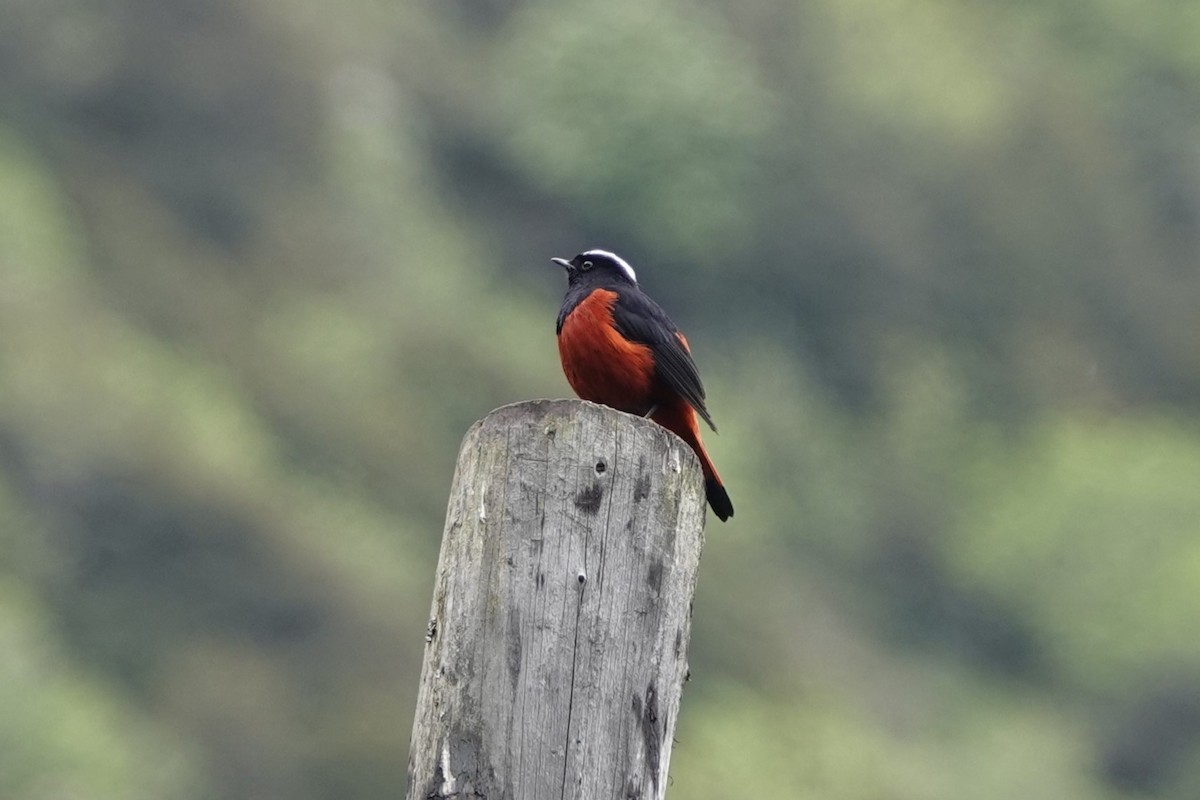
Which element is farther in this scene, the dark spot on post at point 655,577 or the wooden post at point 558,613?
the dark spot on post at point 655,577

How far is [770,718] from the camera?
34031mm

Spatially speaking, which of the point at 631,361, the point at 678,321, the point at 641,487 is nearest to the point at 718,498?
the point at 631,361

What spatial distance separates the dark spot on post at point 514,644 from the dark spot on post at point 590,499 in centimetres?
31

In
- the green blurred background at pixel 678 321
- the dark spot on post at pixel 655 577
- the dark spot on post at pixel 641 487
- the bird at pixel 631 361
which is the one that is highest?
the green blurred background at pixel 678 321

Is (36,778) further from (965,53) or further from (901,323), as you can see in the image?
(965,53)

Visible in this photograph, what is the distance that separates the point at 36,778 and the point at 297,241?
667 inches

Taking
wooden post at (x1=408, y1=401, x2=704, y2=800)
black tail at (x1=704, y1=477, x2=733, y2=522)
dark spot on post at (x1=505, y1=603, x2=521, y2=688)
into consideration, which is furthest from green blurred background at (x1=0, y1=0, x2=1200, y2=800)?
dark spot on post at (x1=505, y1=603, x2=521, y2=688)

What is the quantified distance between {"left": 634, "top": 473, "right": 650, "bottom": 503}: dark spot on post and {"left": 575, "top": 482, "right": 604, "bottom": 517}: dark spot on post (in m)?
0.09

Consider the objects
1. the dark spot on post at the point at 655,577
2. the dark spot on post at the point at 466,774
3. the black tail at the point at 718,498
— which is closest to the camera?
the dark spot on post at the point at 466,774

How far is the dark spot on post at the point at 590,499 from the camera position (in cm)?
524

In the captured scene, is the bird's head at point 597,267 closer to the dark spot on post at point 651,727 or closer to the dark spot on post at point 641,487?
the dark spot on post at point 641,487

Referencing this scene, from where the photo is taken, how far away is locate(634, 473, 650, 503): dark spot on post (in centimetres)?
530

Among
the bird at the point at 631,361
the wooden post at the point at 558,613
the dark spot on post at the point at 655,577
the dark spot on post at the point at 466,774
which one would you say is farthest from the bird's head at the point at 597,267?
the dark spot on post at the point at 466,774

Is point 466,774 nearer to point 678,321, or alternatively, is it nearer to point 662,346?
point 662,346
